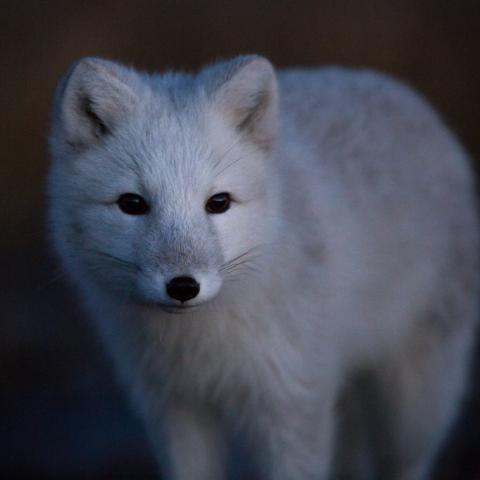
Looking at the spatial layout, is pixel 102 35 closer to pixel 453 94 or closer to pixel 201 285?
pixel 453 94

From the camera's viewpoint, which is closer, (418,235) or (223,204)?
(223,204)

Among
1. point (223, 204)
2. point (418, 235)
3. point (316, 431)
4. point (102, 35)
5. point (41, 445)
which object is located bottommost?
point (41, 445)

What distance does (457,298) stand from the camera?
5.16 meters

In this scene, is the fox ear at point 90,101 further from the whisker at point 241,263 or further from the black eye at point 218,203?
the whisker at point 241,263

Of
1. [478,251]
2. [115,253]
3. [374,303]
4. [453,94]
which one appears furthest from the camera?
[453,94]

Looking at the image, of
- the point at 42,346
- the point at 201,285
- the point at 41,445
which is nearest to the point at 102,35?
the point at 42,346

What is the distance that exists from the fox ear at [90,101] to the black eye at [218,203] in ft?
1.45

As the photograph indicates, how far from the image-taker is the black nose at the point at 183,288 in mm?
3430

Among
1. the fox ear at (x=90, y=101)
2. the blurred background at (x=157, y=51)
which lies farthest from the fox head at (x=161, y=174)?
the blurred background at (x=157, y=51)

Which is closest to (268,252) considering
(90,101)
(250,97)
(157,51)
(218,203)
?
(218,203)

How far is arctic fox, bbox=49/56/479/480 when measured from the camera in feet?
12.1

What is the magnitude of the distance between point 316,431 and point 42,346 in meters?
3.59

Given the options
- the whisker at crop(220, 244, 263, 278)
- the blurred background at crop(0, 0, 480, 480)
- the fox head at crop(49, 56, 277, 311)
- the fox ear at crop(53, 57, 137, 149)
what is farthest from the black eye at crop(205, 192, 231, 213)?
the blurred background at crop(0, 0, 480, 480)

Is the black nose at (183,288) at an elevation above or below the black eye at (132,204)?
below
